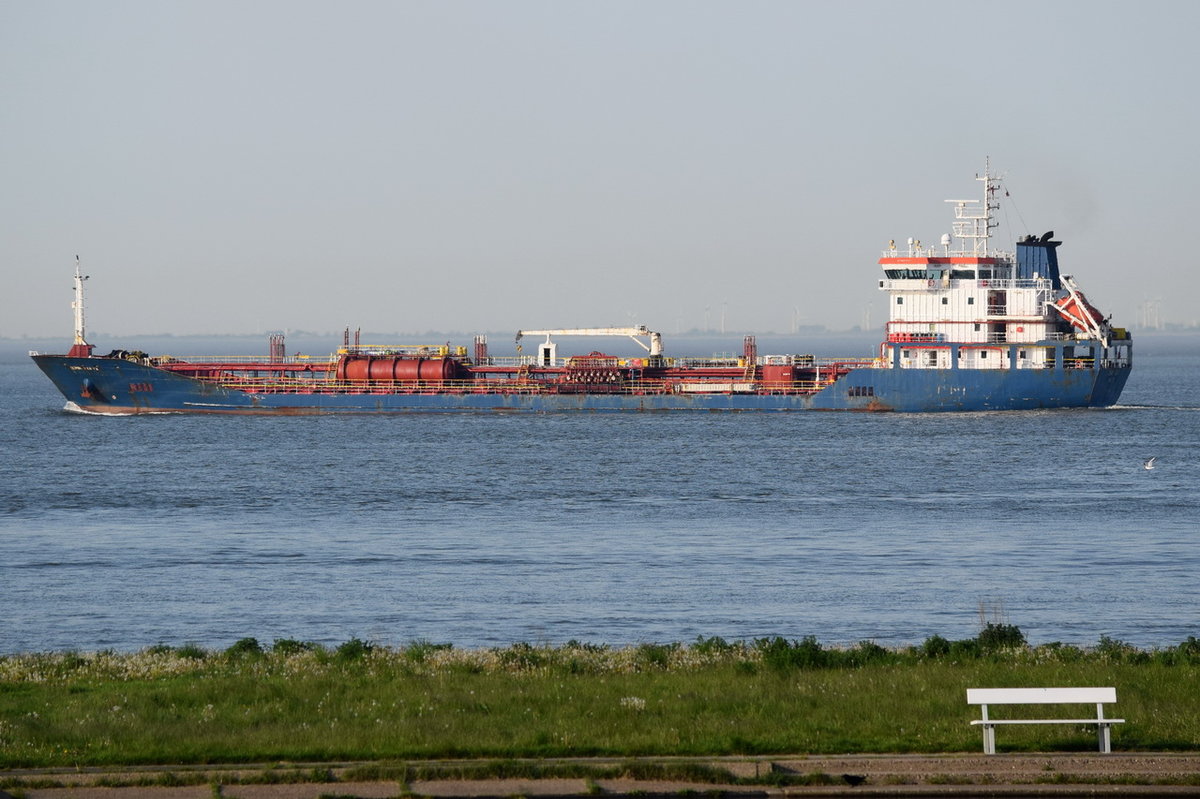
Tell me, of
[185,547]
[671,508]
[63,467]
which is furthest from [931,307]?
[185,547]

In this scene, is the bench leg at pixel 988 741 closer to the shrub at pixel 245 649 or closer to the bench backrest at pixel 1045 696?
the bench backrest at pixel 1045 696

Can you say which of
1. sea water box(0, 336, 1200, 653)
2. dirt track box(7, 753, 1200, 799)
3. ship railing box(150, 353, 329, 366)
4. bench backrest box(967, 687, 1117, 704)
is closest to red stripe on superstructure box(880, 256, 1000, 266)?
sea water box(0, 336, 1200, 653)

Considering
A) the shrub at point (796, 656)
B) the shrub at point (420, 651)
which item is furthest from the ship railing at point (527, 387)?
the shrub at point (796, 656)

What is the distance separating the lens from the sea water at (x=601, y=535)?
29062 mm

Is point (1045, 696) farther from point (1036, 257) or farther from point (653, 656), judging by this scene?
point (1036, 257)

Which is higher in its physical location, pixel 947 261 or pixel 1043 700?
pixel 947 261

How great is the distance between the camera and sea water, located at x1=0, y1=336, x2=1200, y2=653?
29.1 metres

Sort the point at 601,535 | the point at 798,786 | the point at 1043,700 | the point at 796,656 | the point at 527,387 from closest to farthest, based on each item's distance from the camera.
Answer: the point at 798,786 < the point at 1043,700 < the point at 796,656 < the point at 601,535 < the point at 527,387

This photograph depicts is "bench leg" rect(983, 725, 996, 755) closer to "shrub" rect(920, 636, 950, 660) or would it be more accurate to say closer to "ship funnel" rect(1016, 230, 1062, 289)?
"shrub" rect(920, 636, 950, 660)

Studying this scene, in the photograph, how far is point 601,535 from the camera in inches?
1631

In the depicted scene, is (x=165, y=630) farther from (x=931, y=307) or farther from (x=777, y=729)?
(x=931, y=307)

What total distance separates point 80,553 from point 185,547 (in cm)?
269

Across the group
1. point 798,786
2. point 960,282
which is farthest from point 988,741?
point 960,282

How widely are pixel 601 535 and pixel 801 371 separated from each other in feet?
158
